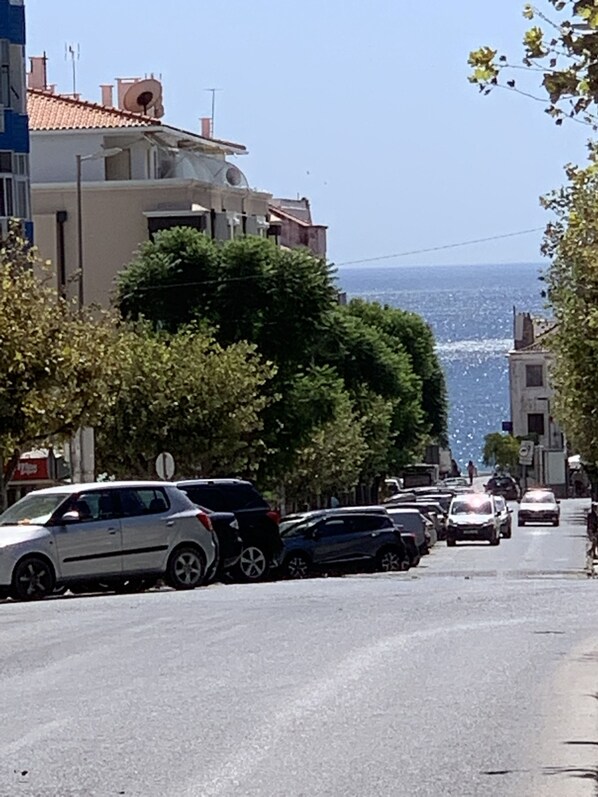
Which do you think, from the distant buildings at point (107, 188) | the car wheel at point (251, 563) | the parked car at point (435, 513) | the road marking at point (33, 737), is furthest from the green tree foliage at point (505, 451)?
the road marking at point (33, 737)

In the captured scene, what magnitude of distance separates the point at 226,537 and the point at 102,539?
4.51 metres

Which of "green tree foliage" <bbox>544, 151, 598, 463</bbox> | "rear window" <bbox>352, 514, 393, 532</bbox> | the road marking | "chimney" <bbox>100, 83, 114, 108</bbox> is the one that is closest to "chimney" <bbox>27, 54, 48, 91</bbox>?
"chimney" <bbox>100, 83, 114, 108</bbox>

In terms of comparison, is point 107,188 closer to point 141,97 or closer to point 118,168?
point 118,168

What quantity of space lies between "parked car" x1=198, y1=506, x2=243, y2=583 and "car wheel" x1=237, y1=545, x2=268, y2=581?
0.86m

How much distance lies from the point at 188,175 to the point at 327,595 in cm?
5681

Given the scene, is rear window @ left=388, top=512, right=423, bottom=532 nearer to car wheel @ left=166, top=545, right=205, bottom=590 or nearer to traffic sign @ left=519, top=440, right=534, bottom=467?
car wheel @ left=166, top=545, right=205, bottom=590

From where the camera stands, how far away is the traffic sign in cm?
13188

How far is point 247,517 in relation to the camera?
32125mm

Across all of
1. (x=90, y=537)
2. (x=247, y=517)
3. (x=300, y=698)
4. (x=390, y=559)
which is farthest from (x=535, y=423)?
(x=300, y=698)

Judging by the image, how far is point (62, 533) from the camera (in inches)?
1035

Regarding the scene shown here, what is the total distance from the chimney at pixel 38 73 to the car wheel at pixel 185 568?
65140 mm

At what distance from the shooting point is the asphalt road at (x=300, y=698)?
10453mm

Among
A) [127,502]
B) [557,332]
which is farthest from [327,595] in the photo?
[557,332]

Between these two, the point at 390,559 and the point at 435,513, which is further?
the point at 435,513
